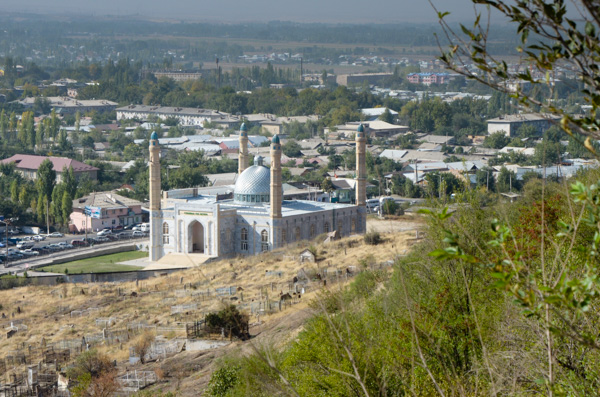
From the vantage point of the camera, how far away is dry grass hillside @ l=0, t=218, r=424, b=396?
68.8 feet

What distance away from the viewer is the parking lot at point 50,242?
1635 inches

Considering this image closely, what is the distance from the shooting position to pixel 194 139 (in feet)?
273

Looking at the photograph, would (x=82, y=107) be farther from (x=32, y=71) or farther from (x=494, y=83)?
(x=494, y=83)

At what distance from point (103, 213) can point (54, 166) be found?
1378cm

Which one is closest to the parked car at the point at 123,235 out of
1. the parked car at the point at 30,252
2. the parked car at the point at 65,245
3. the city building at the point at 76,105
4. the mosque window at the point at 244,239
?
the parked car at the point at 65,245

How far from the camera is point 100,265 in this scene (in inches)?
1526

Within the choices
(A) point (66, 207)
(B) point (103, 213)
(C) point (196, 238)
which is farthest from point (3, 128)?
(C) point (196, 238)

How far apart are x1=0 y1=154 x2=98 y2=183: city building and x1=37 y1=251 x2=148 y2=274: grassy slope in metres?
19.6

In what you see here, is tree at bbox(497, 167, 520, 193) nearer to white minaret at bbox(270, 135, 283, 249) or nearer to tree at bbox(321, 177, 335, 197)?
tree at bbox(321, 177, 335, 197)

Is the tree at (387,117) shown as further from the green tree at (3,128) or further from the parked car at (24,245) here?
the parked car at (24,245)

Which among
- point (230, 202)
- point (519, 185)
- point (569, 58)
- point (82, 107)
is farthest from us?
point (82, 107)

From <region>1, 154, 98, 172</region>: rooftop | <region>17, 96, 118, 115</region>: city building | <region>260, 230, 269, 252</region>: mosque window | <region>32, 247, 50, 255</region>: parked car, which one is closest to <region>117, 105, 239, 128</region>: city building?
<region>17, 96, 118, 115</region>: city building

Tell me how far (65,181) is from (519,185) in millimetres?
24326

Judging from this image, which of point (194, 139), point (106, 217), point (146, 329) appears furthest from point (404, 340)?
point (194, 139)
